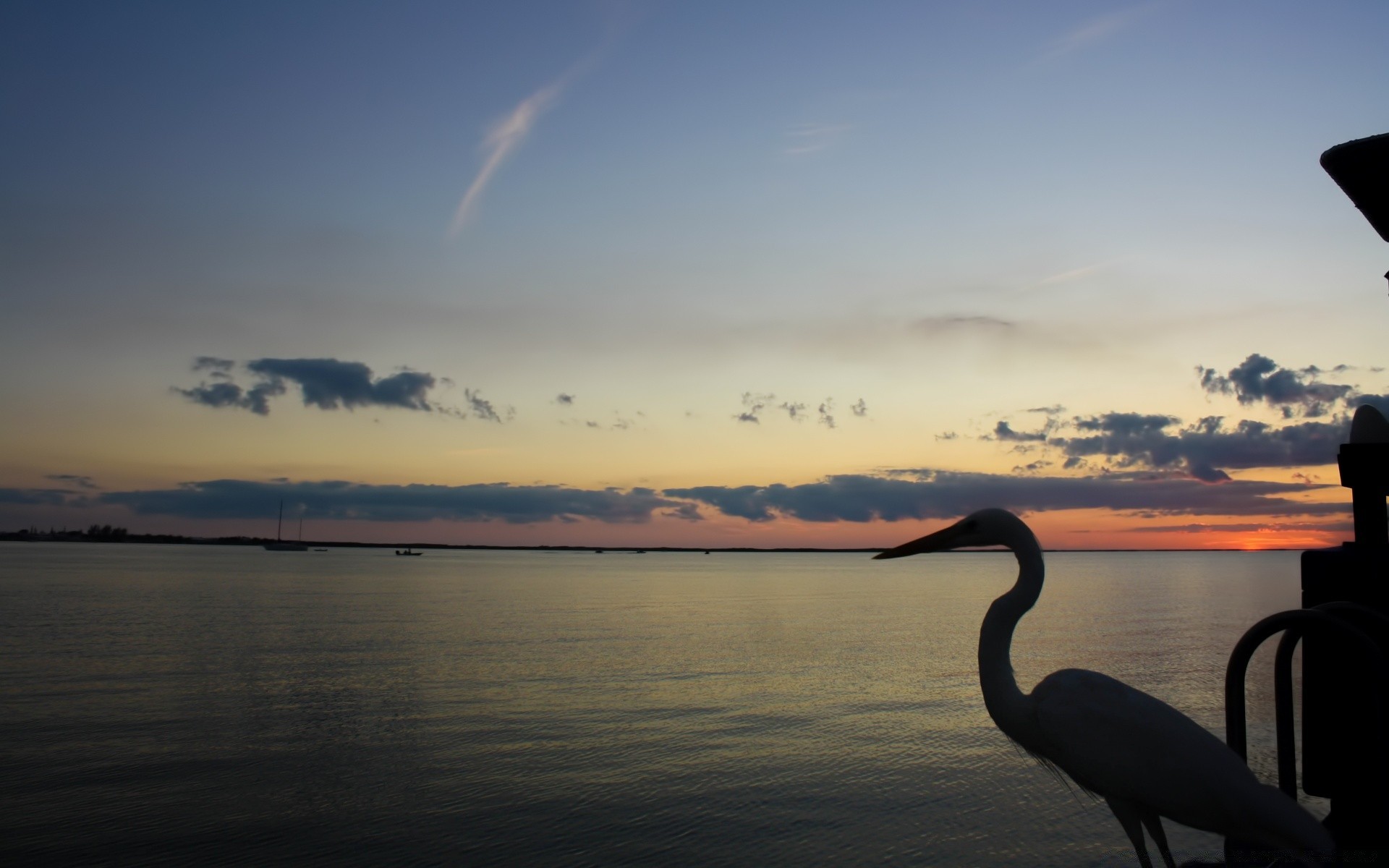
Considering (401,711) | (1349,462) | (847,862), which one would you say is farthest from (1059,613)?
(1349,462)

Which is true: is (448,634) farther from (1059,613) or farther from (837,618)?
(1059,613)

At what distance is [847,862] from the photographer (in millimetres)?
9609

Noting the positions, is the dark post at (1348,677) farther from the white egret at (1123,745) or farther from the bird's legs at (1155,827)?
the bird's legs at (1155,827)

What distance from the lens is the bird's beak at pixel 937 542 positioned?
5348 mm

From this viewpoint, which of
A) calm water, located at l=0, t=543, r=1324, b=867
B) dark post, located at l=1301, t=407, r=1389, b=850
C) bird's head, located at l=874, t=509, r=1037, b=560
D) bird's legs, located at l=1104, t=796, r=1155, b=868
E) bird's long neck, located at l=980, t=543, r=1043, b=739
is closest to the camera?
dark post, located at l=1301, t=407, r=1389, b=850

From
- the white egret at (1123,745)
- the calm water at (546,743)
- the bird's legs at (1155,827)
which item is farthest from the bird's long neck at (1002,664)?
the calm water at (546,743)

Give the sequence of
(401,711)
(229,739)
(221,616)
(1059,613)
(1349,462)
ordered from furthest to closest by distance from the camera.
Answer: (1059,613) < (221,616) < (401,711) < (229,739) < (1349,462)

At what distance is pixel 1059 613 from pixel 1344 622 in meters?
42.4

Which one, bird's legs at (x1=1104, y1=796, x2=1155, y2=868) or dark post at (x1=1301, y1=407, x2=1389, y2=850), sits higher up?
dark post at (x1=1301, y1=407, x2=1389, y2=850)

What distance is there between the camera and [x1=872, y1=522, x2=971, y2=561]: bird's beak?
17.5 feet

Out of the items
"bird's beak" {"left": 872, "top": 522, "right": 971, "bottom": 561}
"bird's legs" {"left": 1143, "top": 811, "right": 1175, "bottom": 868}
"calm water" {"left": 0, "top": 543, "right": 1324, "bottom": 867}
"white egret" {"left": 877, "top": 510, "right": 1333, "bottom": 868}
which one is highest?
"bird's beak" {"left": 872, "top": 522, "right": 971, "bottom": 561}

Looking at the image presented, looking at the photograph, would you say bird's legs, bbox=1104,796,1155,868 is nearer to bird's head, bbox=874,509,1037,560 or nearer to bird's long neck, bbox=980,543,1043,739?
bird's long neck, bbox=980,543,1043,739

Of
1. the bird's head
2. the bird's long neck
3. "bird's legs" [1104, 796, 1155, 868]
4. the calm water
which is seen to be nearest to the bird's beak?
the bird's head

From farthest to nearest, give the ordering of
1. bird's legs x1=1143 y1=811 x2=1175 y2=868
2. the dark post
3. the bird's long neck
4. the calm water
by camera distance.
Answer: the calm water → the bird's long neck → bird's legs x1=1143 y1=811 x2=1175 y2=868 → the dark post
